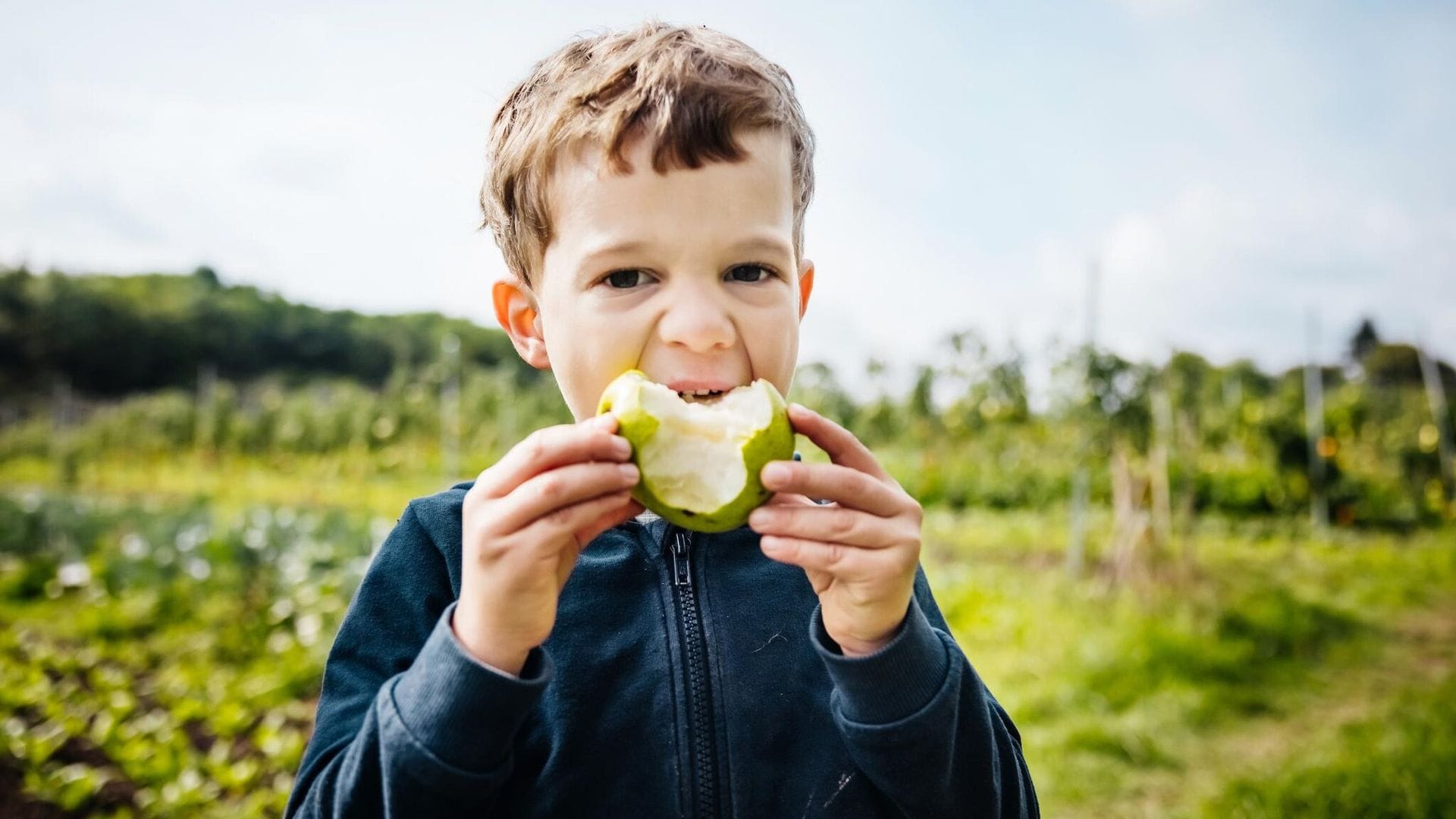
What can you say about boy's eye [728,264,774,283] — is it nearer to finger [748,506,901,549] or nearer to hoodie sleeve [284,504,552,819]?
finger [748,506,901,549]

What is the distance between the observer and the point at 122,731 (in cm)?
354

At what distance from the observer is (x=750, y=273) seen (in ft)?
3.93

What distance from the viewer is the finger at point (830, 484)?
97 cm

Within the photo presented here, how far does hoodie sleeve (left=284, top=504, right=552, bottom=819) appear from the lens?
0.99m

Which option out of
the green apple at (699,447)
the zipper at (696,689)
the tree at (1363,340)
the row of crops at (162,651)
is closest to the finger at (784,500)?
the green apple at (699,447)

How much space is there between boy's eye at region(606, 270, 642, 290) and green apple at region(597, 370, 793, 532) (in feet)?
0.40

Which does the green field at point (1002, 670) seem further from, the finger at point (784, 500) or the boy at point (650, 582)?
the finger at point (784, 500)

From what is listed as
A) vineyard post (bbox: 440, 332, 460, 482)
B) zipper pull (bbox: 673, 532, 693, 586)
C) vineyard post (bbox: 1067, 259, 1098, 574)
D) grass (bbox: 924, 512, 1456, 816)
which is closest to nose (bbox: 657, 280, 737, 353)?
zipper pull (bbox: 673, 532, 693, 586)

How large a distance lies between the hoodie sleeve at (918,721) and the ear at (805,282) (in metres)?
0.58

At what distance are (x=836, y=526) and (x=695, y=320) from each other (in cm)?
31

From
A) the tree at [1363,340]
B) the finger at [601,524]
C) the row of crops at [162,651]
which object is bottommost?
the row of crops at [162,651]

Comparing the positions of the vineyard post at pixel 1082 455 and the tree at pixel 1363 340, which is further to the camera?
the tree at pixel 1363 340

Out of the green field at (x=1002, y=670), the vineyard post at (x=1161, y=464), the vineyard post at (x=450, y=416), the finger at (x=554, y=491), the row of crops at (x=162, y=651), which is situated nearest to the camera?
the finger at (x=554, y=491)

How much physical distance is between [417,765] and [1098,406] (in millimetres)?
6616
